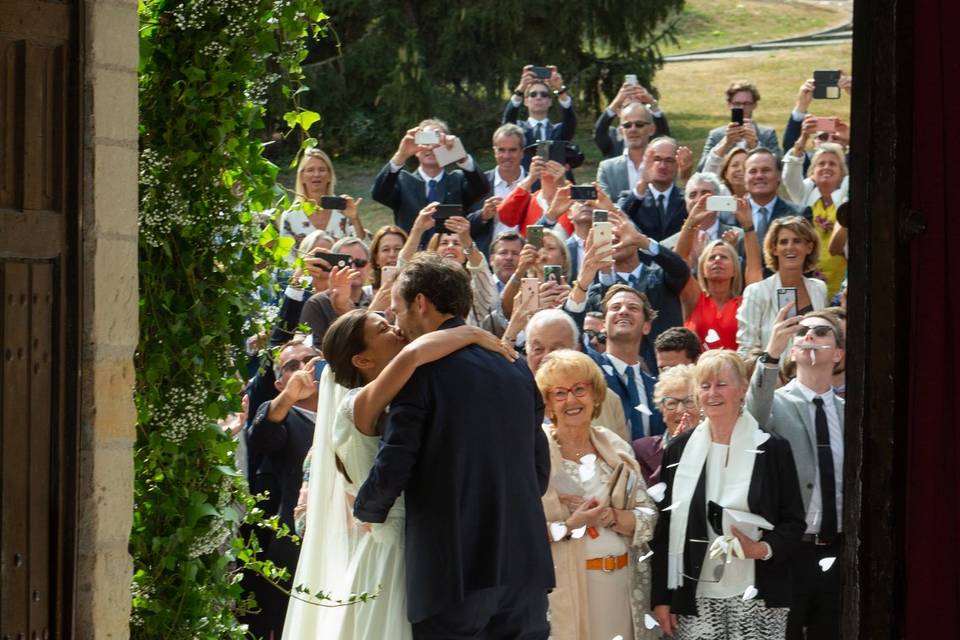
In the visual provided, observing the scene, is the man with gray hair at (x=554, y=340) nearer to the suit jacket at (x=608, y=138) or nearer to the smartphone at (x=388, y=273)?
the smartphone at (x=388, y=273)

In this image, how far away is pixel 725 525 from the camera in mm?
6340

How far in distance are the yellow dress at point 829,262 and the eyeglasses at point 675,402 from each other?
Result: 1514 mm

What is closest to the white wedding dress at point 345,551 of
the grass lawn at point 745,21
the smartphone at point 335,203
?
the smartphone at point 335,203

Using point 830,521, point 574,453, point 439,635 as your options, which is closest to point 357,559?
point 439,635

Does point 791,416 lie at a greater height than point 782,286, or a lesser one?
lesser

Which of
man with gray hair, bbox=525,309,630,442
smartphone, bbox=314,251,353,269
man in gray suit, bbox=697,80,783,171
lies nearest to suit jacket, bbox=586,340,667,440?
man with gray hair, bbox=525,309,630,442

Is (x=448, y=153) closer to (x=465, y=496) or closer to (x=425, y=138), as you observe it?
(x=425, y=138)

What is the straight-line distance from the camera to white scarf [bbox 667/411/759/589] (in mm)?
6375

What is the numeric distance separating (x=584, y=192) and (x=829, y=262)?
140 centimetres

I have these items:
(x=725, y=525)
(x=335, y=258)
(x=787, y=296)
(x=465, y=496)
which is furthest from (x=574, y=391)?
(x=335, y=258)

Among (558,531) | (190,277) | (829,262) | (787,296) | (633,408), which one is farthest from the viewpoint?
(829,262)

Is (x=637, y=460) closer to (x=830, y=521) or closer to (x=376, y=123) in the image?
(x=830, y=521)

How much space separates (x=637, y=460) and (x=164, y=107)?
3020 millimetres

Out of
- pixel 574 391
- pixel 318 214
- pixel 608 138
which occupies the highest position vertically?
pixel 608 138
